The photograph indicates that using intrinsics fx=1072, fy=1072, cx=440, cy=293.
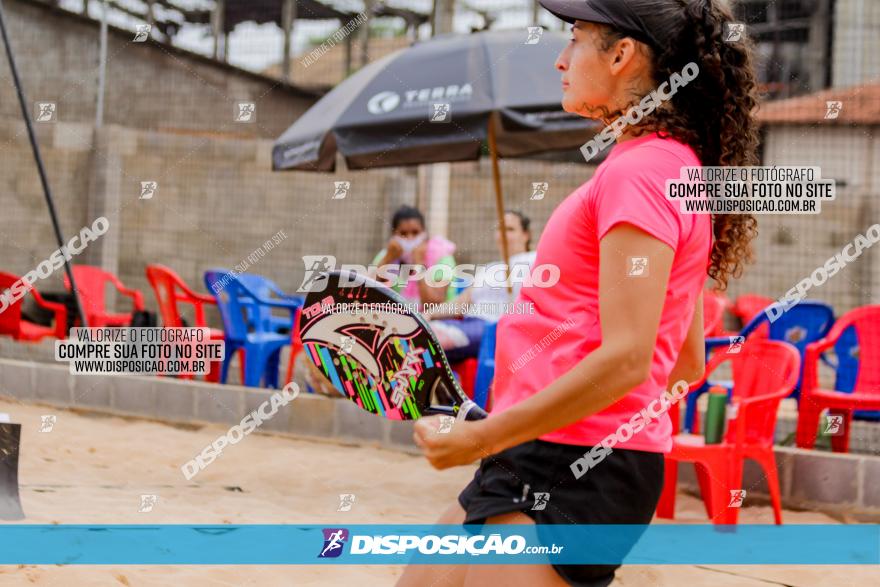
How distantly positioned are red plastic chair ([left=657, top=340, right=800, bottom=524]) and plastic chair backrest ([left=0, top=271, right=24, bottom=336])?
5.47m

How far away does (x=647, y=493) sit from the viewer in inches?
66.8

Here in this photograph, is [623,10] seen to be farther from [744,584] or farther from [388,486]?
[388,486]

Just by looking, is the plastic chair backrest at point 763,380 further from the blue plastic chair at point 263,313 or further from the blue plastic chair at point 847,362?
the blue plastic chair at point 263,313

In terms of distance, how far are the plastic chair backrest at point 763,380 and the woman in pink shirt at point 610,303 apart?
3.41 m

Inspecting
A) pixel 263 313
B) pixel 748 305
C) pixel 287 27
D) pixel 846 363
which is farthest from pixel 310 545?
pixel 287 27

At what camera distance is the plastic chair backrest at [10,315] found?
27.4 ft

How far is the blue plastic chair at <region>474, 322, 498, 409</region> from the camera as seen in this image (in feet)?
20.0

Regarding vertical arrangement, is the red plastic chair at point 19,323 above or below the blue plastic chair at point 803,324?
below

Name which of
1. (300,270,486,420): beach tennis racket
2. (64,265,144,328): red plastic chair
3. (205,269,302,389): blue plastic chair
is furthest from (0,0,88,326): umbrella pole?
(300,270,486,420): beach tennis racket

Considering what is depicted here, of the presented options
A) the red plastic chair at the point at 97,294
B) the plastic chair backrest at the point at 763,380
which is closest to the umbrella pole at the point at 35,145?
the red plastic chair at the point at 97,294

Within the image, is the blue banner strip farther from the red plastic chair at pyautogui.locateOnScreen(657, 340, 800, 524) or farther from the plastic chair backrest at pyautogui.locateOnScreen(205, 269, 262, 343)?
the plastic chair backrest at pyautogui.locateOnScreen(205, 269, 262, 343)

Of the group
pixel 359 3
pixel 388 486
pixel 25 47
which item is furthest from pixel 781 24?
pixel 388 486

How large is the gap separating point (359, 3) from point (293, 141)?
27.7 feet

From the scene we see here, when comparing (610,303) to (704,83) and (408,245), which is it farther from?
(408,245)
